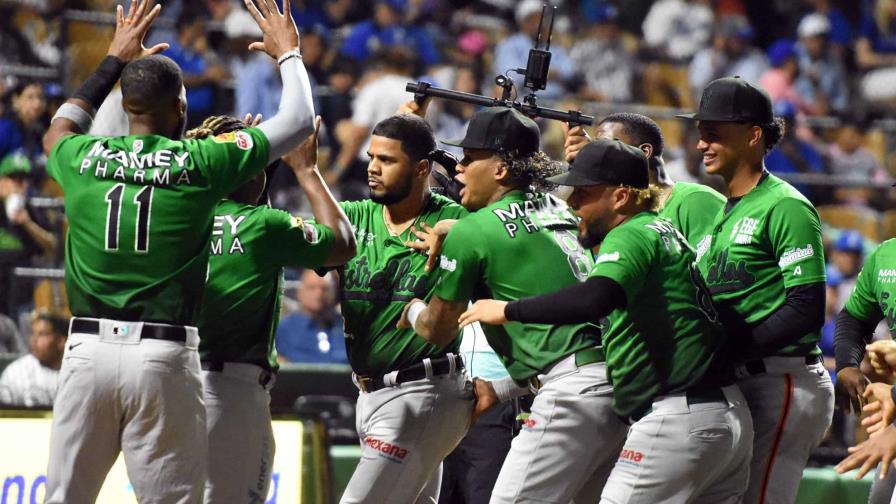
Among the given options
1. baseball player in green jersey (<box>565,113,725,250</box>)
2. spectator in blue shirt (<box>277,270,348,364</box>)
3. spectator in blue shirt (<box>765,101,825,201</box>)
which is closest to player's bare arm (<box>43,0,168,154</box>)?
baseball player in green jersey (<box>565,113,725,250</box>)

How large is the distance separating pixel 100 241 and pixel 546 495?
70.9 inches

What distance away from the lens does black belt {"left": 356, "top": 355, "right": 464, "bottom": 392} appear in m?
5.28

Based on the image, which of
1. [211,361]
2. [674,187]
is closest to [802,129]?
[674,187]

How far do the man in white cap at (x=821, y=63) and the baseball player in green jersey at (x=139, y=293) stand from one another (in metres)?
10.2

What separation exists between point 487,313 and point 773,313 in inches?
49.6

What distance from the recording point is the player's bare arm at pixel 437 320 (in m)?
4.82

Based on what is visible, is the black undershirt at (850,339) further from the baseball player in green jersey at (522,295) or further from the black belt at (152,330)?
the black belt at (152,330)

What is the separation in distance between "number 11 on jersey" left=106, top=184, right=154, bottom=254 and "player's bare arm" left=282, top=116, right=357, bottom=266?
0.79 metres

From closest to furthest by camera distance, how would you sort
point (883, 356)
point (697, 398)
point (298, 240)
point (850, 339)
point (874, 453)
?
point (874, 453) < point (883, 356) < point (697, 398) < point (298, 240) < point (850, 339)

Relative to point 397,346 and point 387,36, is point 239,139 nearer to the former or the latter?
point 397,346

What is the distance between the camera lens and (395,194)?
216 inches

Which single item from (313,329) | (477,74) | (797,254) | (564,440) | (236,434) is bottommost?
(313,329)

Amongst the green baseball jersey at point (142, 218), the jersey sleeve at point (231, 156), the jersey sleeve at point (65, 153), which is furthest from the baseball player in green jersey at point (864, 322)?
the jersey sleeve at point (65, 153)

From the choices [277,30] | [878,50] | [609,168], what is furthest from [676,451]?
[878,50]
